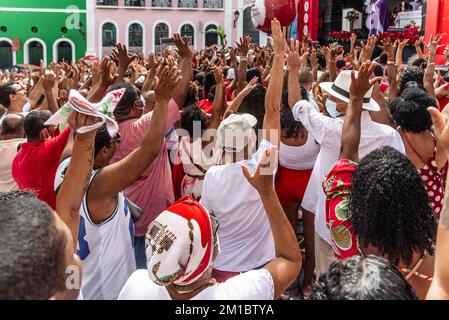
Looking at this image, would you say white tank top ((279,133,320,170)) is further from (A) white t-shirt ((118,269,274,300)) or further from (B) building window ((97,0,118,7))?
(B) building window ((97,0,118,7))

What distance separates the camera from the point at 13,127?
12.7ft

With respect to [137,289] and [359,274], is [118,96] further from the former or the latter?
[359,274]

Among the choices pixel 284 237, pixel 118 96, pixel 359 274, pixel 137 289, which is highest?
pixel 118 96

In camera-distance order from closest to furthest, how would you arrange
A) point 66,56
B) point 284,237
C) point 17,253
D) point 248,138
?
point 17,253, point 284,237, point 248,138, point 66,56

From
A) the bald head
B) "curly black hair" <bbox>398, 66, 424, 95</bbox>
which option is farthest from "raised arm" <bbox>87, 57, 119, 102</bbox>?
"curly black hair" <bbox>398, 66, 424, 95</bbox>

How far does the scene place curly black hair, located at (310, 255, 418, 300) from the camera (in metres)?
1.28

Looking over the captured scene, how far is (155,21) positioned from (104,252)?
34469mm

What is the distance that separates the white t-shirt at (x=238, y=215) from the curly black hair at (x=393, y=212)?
31.9 inches

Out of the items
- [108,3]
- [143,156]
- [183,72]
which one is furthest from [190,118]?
[108,3]

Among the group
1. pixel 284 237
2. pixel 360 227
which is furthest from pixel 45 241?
pixel 360 227

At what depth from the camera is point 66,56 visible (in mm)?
35344

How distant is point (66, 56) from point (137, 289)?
35860mm

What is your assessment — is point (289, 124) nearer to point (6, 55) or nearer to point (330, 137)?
point (330, 137)

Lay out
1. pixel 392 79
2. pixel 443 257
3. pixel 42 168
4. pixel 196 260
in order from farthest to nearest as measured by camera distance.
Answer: pixel 392 79, pixel 42 168, pixel 196 260, pixel 443 257
